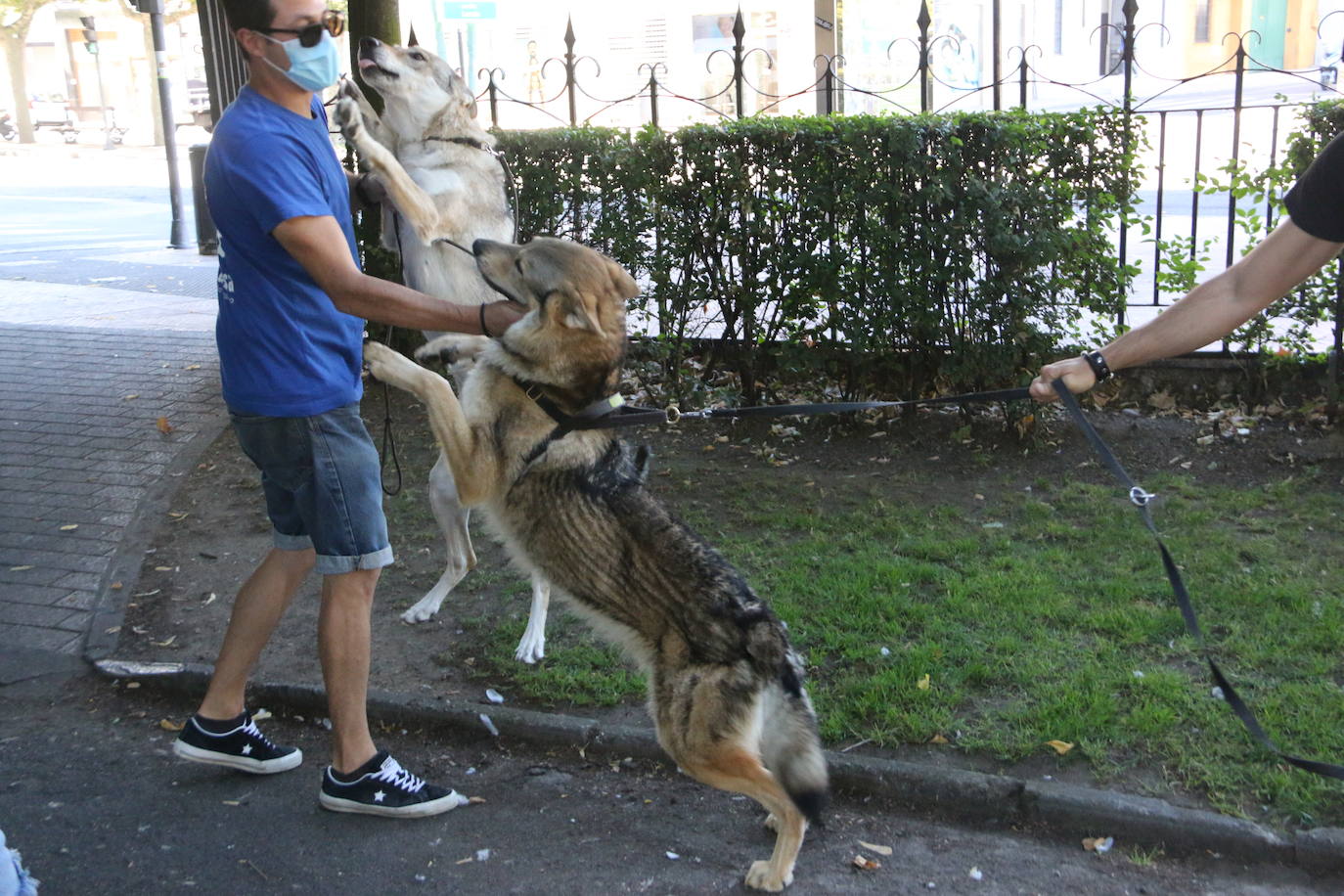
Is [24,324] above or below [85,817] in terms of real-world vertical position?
above

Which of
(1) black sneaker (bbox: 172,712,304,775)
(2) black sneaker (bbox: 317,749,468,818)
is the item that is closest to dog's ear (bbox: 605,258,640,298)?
(2) black sneaker (bbox: 317,749,468,818)

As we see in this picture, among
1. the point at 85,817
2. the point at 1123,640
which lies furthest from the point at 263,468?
the point at 1123,640

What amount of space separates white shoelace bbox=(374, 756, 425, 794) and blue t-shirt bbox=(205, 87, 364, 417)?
121 cm

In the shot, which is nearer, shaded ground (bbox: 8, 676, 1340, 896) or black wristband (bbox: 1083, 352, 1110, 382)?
black wristband (bbox: 1083, 352, 1110, 382)

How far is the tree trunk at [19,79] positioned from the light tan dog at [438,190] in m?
41.4

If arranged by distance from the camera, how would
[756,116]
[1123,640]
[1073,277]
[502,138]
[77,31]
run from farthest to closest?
[77,31], [502,138], [756,116], [1073,277], [1123,640]

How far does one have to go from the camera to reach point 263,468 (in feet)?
12.3

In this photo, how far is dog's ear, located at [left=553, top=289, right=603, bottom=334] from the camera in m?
3.71

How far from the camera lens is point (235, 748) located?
4.09 metres

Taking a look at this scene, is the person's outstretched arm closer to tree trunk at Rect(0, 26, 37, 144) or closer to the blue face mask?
the blue face mask

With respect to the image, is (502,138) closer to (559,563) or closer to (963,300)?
(963,300)

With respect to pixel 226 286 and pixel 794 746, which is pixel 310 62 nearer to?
pixel 226 286

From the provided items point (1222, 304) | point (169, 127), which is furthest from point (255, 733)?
point (169, 127)

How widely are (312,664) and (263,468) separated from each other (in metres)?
1.42
